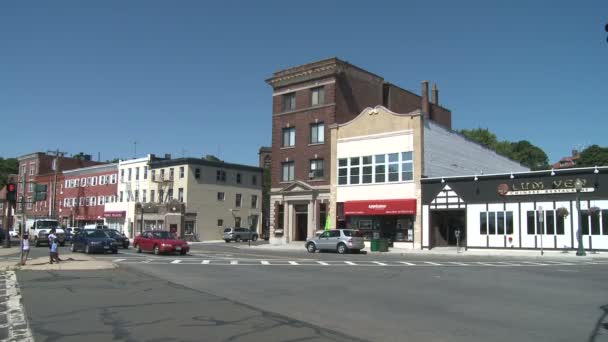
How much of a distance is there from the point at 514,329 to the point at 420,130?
108 ft

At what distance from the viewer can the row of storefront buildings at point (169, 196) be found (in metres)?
65.4

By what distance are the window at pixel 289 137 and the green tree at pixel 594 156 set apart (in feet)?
177

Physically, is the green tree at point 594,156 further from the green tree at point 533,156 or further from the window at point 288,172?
the window at point 288,172

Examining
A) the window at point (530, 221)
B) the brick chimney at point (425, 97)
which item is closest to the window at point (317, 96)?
the brick chimney at point (425, 97)

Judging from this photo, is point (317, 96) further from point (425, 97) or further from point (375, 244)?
point (375, 244)

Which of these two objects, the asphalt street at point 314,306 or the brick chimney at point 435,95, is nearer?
the asphalt street at point 314,306

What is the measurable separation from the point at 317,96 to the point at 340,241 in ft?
57.3

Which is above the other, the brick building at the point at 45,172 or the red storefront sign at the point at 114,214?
the brick building at the point at 45,172

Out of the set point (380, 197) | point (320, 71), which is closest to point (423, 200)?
point (380, 197)

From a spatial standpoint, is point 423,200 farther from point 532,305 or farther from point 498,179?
point 532,305

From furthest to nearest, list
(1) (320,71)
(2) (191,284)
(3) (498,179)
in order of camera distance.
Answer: (1) (320,71) → (3) (498,179) → (2) (191,284)

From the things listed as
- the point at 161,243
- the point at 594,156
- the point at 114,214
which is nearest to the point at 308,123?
the point at 161,243

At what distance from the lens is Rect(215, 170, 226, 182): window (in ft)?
225

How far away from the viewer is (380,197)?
43562 millimetres
